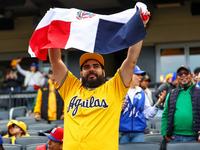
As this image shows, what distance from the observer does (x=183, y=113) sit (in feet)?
15.2

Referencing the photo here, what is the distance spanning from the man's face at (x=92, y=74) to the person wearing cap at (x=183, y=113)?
2.01 metres

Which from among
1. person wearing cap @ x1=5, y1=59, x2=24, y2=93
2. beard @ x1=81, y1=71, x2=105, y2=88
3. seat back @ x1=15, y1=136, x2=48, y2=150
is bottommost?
seat back @ x1=15, y1=136, x2=48, y2=150

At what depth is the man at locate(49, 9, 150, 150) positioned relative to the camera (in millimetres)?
2717

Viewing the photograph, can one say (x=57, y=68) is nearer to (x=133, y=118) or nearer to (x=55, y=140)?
(x=55, y=140)

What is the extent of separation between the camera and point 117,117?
2.81 metres

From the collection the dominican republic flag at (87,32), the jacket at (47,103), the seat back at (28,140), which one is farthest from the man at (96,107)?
the jacket at (47,103)

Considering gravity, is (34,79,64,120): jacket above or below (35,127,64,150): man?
above

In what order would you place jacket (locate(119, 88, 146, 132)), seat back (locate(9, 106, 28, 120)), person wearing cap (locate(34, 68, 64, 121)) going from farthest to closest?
seat back (locate(9, 106, 28, 120)) < person wearing cap (locate(34, 68, 64, 121)) < jacket (locate(119, 88, 146, 132))

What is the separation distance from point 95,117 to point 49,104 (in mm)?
4784

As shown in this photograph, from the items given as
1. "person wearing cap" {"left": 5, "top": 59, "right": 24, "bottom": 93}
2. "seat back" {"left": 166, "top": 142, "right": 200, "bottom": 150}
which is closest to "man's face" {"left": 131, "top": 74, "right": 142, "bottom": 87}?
"seat back" {"left": 166, "top": 142, "right": 200, "bottom": 150}

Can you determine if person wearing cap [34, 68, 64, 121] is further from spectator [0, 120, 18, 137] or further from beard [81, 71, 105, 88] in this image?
beard [81, 71, 105, 88]

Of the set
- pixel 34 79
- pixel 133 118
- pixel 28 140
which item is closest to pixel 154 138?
A: pixel 133 118

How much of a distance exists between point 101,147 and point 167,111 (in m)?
2.37

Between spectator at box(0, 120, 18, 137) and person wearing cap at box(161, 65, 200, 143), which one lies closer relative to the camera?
person wearing cap at box(161, 65, 200, 143)
